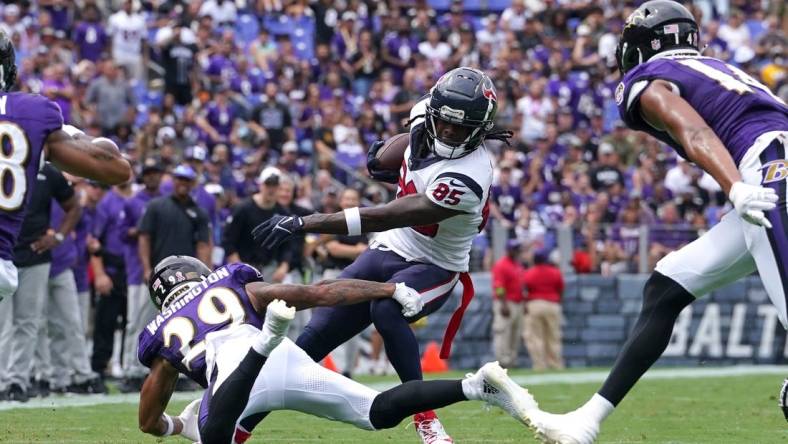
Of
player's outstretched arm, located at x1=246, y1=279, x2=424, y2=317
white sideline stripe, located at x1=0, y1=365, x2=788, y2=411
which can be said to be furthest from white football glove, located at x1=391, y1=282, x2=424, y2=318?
white sideline stripe, located at x1=0, y1=365, x2=788, y2=411

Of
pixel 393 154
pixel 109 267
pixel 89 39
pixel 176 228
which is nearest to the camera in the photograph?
pixel 393 154

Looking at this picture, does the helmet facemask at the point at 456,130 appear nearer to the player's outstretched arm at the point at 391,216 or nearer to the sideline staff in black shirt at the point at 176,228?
the player's outstretched arm at the point at 391,216

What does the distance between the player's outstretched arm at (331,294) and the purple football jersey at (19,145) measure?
106cm

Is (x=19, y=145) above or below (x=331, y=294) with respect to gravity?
above

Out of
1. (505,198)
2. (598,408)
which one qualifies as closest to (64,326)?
(598,408)

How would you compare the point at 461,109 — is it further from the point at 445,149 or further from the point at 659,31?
the point at 659,31

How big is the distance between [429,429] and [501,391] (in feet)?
3.20

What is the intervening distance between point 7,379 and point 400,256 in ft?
14.5

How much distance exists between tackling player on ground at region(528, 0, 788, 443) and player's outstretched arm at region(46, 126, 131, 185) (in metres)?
2.07

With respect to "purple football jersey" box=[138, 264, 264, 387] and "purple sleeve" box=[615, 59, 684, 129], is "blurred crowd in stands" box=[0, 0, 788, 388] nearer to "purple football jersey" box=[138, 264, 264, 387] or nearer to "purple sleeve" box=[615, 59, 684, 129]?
"purple football jersey" box=[138, 264, 264, 387]

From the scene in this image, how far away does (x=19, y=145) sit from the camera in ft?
18.5

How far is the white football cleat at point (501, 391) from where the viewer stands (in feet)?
18.5

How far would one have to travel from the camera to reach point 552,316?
16109mm

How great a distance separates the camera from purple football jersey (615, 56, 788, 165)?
5609mm
